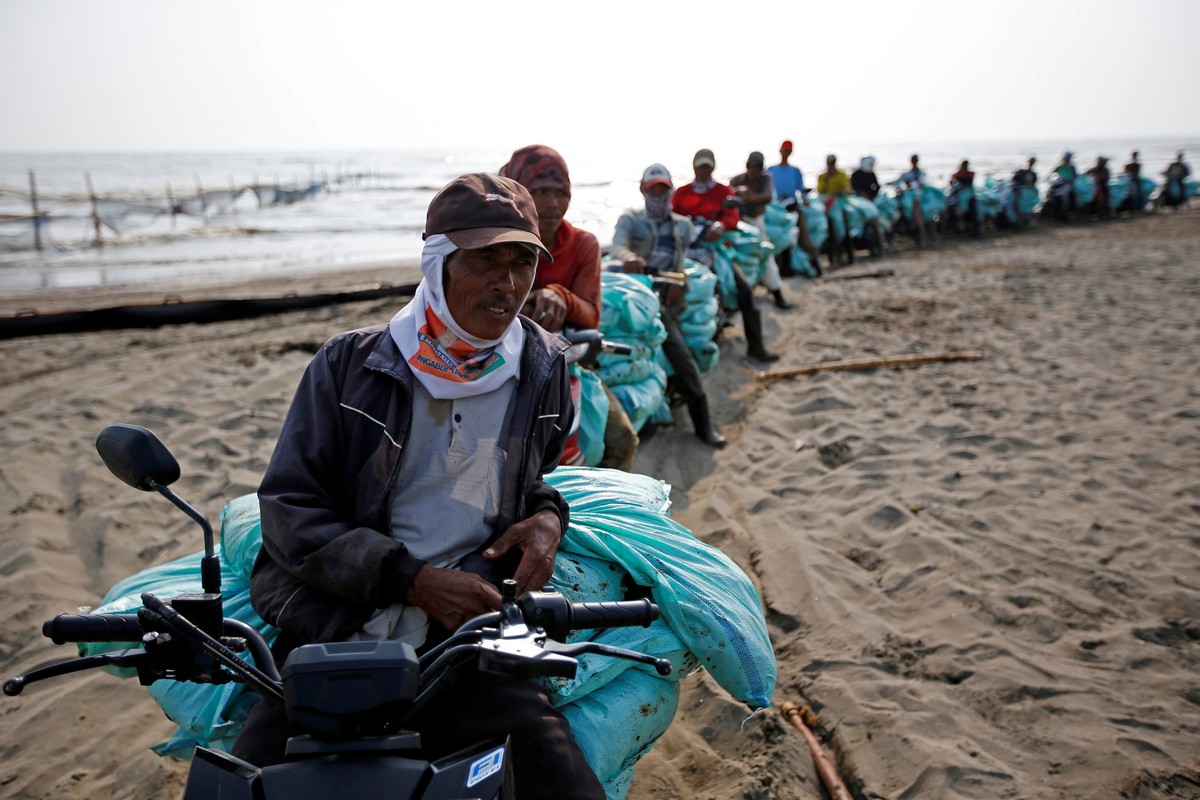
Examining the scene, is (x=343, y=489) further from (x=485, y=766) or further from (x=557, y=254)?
(x=557, y=254)

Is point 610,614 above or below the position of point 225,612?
above

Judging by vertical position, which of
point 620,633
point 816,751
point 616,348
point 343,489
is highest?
point 616,348

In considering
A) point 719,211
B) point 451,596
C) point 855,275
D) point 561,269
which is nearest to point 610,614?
point 451,596

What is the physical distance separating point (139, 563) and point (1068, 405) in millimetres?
6414

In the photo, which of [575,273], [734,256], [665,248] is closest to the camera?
[575,273]

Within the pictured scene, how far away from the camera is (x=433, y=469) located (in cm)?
199

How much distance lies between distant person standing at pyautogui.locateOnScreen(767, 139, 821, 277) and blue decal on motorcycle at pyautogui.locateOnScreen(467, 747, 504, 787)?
12158 mm

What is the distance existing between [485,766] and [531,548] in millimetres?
711

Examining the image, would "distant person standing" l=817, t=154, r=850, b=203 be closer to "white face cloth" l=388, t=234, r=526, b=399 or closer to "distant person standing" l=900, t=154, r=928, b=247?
"distant person standing" l=900, t=154, r=928, b=247

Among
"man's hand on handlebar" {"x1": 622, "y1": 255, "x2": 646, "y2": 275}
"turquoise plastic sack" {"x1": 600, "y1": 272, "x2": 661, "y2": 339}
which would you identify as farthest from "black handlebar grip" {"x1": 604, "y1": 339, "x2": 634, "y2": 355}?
"man's hand on handlebar" {"x1": 622, "y1": 255, "x2": 646, "y2": 275}

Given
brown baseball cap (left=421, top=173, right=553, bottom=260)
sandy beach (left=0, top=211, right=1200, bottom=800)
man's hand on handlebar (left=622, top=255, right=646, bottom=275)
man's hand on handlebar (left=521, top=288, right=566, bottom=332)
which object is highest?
brown baseball cap (left=421, top=173, right=553, bottom=260)

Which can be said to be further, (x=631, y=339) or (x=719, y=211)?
(x=719, y=211)

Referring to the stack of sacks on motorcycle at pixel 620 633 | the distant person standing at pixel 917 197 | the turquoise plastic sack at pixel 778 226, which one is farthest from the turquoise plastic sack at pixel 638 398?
the distant person standing at pixel 917 197

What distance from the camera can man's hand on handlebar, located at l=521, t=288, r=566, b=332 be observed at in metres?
3.79
